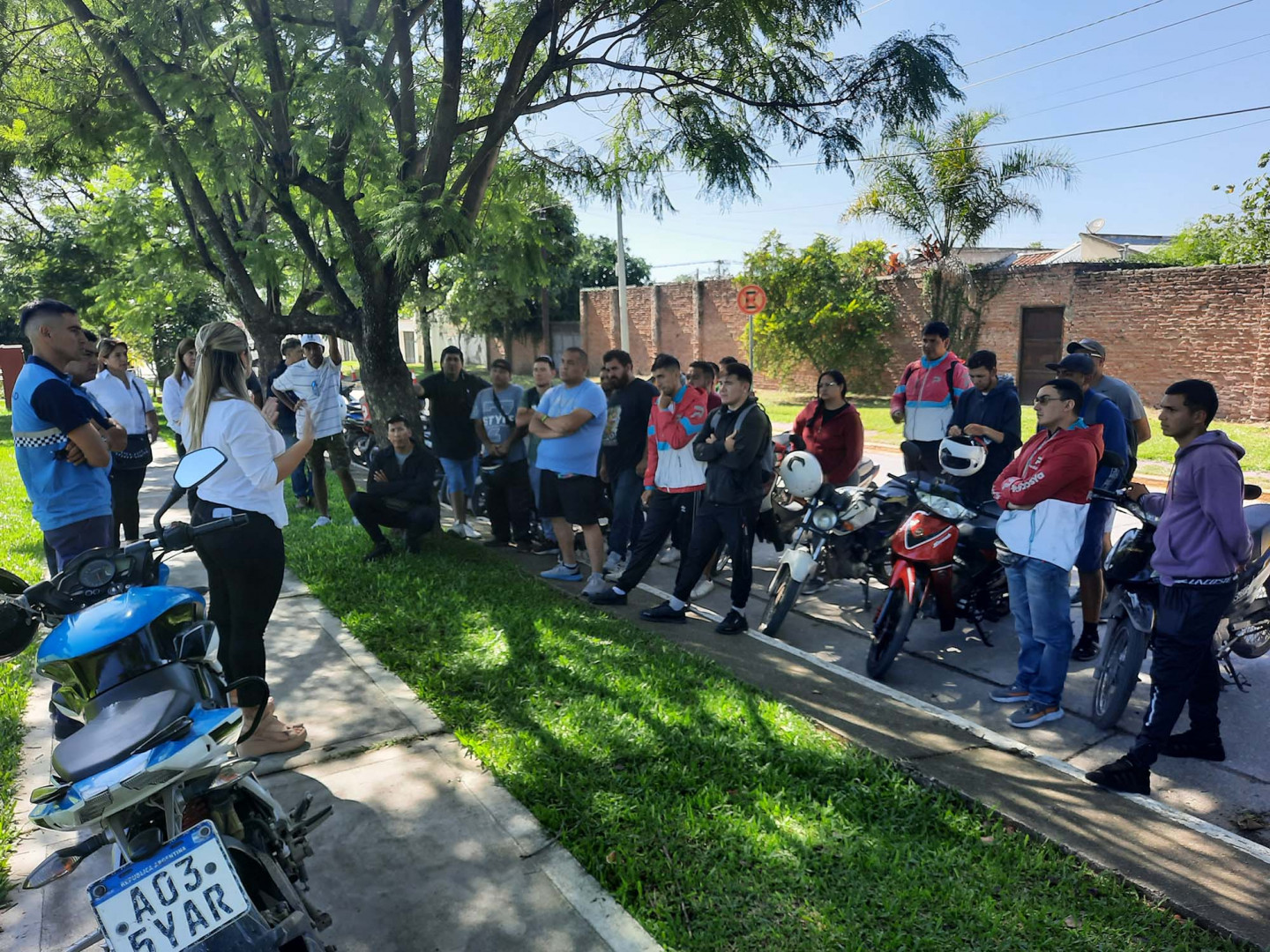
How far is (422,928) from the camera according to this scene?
3.04 m

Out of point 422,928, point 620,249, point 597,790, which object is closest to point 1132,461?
point 597,790

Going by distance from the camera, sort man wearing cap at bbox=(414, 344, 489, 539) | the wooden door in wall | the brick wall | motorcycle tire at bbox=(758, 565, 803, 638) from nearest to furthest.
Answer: motorcycle tire at bbox=(758, 565, 803, 638)
man wearing cap at bbox=(414, 344, 489, 539)
the brick wall
the wooden door in wall

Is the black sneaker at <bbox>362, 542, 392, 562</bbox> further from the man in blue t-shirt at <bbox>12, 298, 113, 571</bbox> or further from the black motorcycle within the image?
the black motorcycle

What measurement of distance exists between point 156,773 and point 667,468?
4.59 m

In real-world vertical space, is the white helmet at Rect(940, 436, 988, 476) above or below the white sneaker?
above

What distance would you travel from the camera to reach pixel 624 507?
7.55m

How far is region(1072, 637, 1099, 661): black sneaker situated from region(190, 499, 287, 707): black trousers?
456 centimetres

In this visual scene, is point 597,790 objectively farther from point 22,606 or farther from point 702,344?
point 702,344

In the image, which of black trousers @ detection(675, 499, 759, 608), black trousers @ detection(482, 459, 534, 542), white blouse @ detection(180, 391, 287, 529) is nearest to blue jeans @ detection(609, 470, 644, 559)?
black trousers @ detection(482, 459, 534, 542)

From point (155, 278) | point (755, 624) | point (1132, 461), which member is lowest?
point (755, 624)

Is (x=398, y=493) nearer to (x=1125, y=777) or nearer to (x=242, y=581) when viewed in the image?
(x=242, y=581)

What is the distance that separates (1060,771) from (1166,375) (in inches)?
645

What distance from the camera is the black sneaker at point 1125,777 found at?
12.7ft

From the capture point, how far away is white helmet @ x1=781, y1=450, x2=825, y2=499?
617cm
